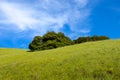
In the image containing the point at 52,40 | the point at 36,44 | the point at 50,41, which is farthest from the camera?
the point at 36,44

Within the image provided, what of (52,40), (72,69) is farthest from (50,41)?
(72,69)

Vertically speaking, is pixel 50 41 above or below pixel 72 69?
above

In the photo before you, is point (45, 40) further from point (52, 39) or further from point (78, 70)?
point (78, 70)

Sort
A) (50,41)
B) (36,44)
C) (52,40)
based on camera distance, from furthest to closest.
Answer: (36,44), (52,40), (50,41)

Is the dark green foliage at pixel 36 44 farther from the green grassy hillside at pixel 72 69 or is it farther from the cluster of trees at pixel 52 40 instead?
the green grassy hillside at pixel 72 69

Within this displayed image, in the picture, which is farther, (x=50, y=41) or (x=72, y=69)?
(x=50, y=41)

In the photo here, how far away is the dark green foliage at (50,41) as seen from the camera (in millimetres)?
83738

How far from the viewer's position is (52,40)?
284 feet

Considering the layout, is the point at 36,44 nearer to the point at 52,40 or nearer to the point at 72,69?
the point at 52,40

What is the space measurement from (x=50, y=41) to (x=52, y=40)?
1.98 meters

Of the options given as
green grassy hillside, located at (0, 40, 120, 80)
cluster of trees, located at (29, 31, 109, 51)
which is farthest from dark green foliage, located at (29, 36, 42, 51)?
green grassy hillside, located at (0, 40, 120, 80)

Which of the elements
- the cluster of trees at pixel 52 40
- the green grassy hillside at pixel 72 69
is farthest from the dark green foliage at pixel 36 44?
the green grassy hillside at pixel 72 69

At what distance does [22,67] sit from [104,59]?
972 cm

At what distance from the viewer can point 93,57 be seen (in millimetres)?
31578
